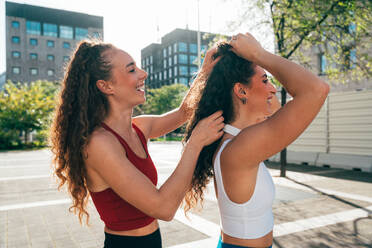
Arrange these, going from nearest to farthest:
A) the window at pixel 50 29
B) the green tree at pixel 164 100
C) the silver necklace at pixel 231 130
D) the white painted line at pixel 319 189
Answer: the silver necklace at pixel 231 130 < the white painted line at pixel 319 189 < the green tree at pixel 164 100 < the window at pixel 50 29

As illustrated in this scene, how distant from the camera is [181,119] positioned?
2664 mm

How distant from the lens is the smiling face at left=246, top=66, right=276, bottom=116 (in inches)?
70.9

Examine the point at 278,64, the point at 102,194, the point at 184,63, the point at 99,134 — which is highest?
the point at 184,63

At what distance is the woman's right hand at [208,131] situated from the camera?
1645 millimetres

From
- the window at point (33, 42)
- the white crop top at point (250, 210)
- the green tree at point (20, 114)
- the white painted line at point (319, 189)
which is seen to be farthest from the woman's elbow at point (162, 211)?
the window at point (33, 42)

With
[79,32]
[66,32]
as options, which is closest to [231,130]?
[66,32]

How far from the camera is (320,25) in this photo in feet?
28.7

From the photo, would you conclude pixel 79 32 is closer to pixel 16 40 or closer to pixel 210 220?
pixel 16 40

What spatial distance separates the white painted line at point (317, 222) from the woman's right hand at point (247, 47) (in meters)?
3.87

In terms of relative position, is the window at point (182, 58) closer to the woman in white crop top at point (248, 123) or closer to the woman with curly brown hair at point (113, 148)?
the woman with curly brown hair at point (113, 148)

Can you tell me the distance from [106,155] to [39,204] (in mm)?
6393

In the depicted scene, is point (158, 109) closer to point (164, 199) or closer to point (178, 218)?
point (178, 218)

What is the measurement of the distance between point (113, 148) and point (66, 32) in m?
68.9

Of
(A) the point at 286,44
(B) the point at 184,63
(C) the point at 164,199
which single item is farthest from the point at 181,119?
(B) the point at 184,63
